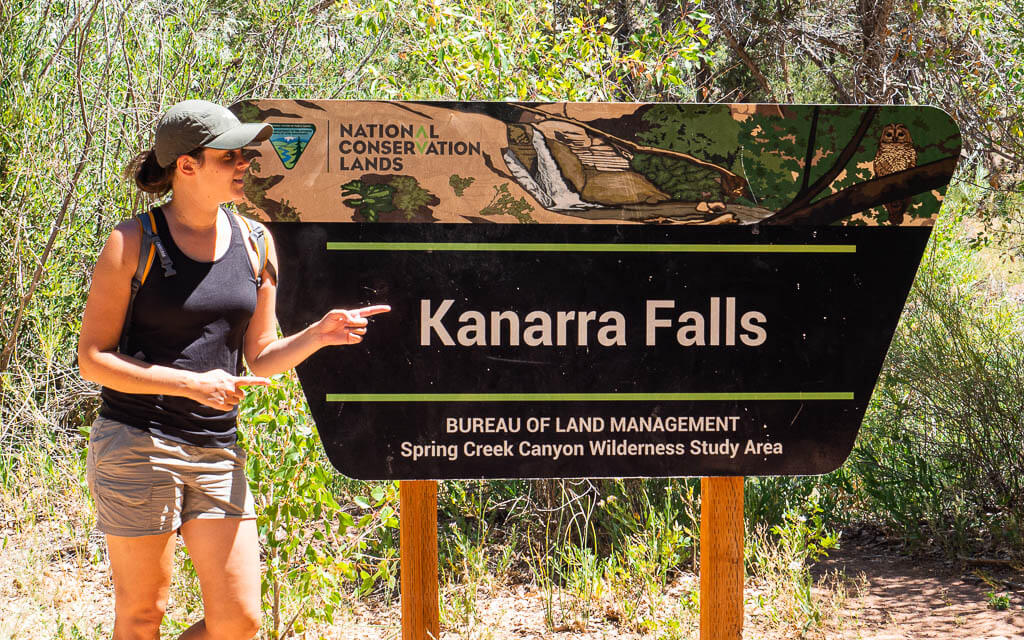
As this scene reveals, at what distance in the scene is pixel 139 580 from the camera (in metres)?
2.15

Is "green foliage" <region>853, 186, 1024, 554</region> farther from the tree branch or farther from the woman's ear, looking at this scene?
the woman's ear

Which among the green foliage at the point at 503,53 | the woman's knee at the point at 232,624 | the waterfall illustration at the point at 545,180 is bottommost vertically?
the woman's knee at the point at 232,624

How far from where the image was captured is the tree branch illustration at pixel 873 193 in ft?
8.27

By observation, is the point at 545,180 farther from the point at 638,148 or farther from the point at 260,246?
the point at 260,246

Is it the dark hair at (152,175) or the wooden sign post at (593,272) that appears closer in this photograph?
the dark hair at (152,175)

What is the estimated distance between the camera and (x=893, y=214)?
254 cm

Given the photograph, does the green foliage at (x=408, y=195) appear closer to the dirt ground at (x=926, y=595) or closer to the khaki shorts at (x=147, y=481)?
the khaki shorts at (x=147, y=481)

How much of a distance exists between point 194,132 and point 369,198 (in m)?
0.50

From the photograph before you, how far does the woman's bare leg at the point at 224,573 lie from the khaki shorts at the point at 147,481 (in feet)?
0.12

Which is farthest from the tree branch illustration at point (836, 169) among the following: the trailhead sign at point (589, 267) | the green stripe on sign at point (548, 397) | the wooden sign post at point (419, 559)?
the wooden sign post at point (419, 559)

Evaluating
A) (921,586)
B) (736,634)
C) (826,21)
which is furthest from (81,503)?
(826,21)

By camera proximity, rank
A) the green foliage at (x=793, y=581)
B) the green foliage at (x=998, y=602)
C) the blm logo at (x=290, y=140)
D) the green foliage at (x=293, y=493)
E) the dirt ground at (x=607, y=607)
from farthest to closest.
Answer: the green foliage at (x=998, y=602) → the dirt ground at (x=607, y=607) → the green foliage at (x=793, y=581) → the green foliage at (x=293, y=493) → the blm logo at (x=290, y=140)

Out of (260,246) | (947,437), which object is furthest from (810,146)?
(947,437)

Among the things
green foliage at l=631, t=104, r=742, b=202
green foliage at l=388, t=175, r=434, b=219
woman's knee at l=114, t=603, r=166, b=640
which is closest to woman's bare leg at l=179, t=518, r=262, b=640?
woman's knee at l=114, t=603, r=166, b=640
